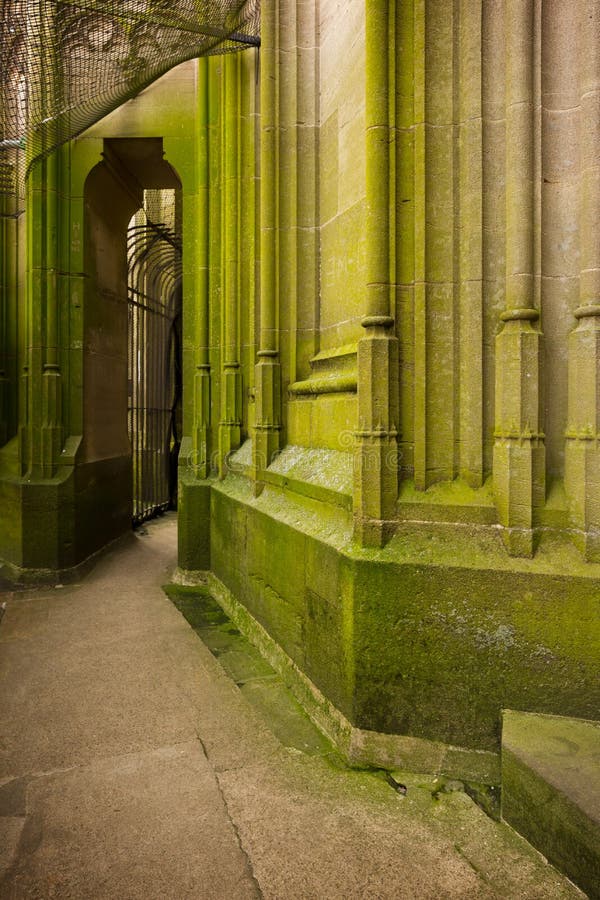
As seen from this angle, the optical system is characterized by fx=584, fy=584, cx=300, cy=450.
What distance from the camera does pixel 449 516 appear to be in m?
2.79

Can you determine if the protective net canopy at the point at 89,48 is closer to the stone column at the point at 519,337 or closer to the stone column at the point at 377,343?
the stone column at the point at 377,343

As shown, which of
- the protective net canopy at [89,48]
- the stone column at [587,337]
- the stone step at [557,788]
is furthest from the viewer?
the protective net canopy at [89,48]

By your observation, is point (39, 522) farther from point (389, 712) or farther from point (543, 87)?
point (543, 87)

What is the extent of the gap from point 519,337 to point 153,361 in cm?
838

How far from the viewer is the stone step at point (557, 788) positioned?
1926mm

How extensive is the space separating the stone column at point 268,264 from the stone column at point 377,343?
5.06 ft

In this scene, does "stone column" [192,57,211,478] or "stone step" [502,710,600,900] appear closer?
"stone step" [502,710,600,900]

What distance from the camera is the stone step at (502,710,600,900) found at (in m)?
1.93

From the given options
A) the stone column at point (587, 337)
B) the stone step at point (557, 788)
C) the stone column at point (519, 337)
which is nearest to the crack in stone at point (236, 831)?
the stone step at point (557, 788)

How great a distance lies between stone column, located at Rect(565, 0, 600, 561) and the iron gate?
7.14m

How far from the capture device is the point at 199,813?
238cm

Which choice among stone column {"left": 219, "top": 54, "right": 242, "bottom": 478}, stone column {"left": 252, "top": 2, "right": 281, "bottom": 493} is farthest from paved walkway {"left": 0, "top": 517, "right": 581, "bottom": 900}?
stone column {"left": 219, "top": 54, "right": 242, "bottom": 478}

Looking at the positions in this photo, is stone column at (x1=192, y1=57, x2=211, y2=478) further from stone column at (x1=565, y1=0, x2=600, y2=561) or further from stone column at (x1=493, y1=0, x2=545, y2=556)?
stone column at (x1=565, y1=0, x2=600, y2=561)

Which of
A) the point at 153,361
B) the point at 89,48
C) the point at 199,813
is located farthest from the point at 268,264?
the point at 153,361
